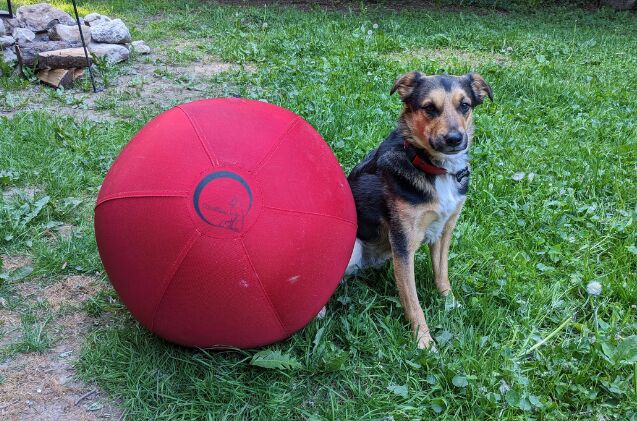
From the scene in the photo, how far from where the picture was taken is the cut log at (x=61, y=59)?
7594 millimetres

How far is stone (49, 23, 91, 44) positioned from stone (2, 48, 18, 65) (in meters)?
0.76

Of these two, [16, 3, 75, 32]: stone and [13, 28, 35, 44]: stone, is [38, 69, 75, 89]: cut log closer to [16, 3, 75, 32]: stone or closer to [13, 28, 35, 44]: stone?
[13, 28, 35, 44]: stone

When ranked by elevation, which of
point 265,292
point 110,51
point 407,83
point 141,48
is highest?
point 407,83

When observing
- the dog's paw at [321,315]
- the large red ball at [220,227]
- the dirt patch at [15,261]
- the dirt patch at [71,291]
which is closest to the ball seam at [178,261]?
the large red ball at [220,227]

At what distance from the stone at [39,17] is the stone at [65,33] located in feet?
0.50

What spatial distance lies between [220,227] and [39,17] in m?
8.03

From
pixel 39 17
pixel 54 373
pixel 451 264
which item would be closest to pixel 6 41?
pixel 39 17

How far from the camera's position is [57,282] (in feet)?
13.1

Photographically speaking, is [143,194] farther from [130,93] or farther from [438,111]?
[130,93]

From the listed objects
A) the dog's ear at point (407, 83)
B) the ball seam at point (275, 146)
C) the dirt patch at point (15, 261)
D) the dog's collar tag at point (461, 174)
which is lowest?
the dirt patch at point (15, 261)

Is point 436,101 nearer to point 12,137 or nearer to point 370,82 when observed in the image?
point 370,82

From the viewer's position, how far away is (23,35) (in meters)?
8.20

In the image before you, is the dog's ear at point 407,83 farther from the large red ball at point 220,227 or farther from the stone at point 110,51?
the stone at point 110,51

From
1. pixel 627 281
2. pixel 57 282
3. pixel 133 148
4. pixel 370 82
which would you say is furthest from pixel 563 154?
pixel 57 282
